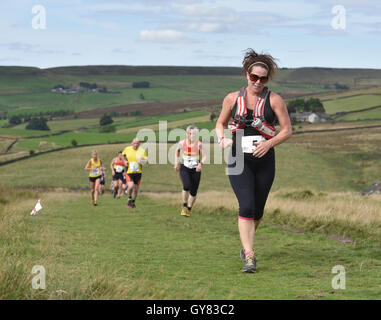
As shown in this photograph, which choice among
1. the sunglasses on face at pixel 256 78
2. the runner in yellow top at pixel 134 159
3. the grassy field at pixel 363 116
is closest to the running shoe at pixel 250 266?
the sunglasses on face at pixel 256 78

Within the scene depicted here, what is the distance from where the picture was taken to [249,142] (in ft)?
27.0

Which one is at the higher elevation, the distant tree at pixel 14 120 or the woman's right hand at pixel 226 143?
the distant tree at pixel 14 120

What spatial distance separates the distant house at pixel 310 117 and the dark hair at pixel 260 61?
347 feet

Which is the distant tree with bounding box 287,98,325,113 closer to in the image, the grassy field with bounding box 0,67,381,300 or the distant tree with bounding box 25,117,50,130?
the distant tree with bounding box 25,117,50,130

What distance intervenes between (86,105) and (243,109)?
177115 mm

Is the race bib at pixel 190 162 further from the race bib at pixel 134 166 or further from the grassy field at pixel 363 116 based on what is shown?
the grassy field at pixel 363 116

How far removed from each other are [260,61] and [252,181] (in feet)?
5.19

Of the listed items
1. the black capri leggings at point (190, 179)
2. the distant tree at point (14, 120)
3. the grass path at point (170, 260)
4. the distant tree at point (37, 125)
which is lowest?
the grass path at point (170, 260)

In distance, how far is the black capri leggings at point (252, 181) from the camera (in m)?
8.28

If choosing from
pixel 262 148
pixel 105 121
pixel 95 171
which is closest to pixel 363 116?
pixel 105 121

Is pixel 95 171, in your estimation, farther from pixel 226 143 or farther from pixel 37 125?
pixel 37 125

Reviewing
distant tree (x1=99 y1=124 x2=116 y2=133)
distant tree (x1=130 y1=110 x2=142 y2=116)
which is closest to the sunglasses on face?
distant tree (x1=99 y1=124 x2=116 y2=133)

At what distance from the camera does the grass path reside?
584cm
